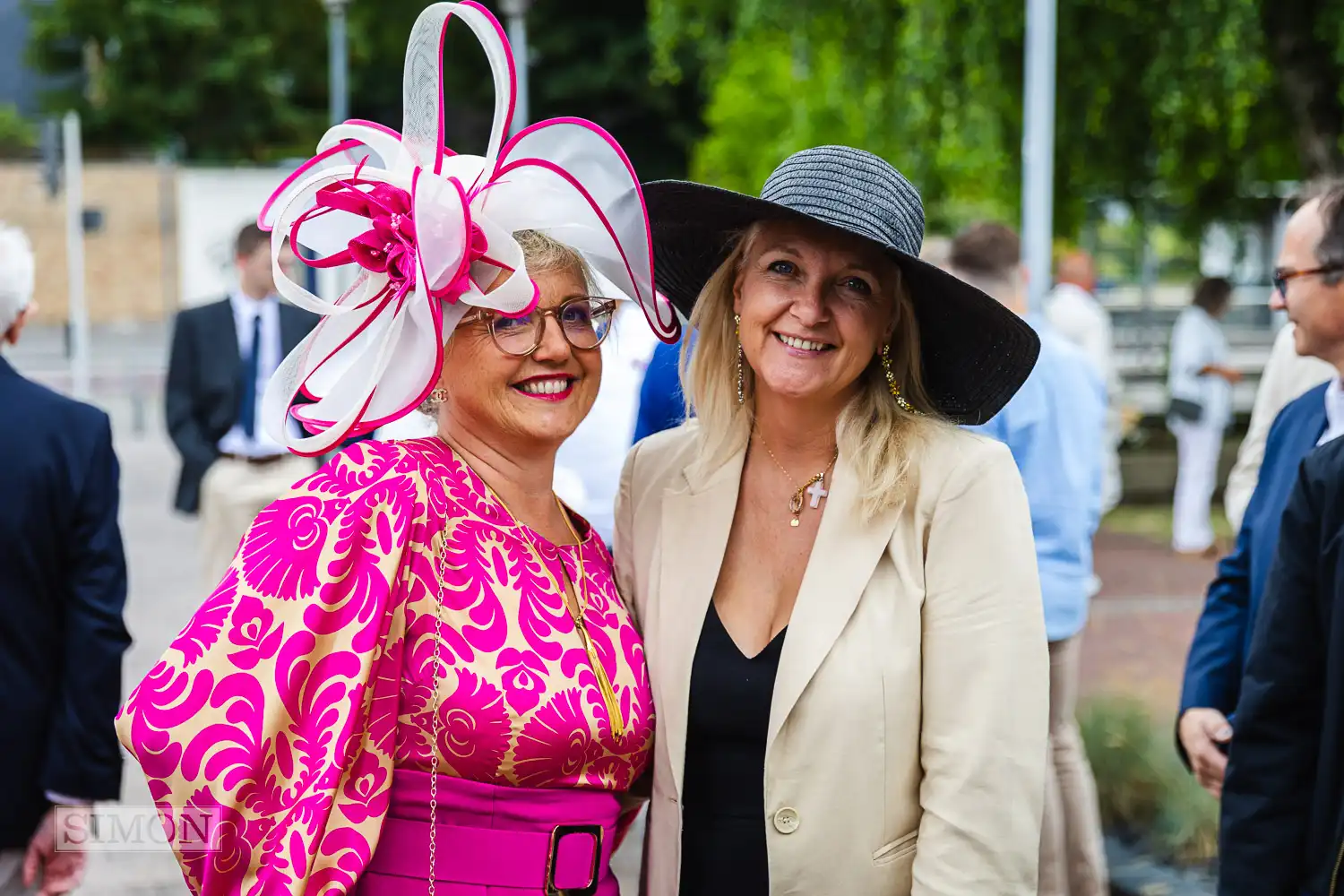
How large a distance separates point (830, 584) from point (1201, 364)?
10138 mm

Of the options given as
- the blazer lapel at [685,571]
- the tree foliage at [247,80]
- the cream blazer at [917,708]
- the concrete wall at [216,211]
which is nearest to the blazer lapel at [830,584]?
the cream blazer at [917,708]

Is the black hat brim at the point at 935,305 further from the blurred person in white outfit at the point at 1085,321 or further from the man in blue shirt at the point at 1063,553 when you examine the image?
the blurred person in white outfit at the point at 1085,321

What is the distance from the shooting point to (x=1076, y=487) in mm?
4926

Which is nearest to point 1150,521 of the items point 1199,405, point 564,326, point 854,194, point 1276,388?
point 1199,405

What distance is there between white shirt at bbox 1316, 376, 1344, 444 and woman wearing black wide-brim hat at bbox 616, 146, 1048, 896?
3.32 ft

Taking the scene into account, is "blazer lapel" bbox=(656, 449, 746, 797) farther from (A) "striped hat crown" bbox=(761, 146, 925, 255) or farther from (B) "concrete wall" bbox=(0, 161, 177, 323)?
(B) "concrete wall" bbox=(0, 161, 177, 323)

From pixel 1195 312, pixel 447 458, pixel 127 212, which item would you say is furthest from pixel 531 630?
pixel 127 212

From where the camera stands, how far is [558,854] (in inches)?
94.8

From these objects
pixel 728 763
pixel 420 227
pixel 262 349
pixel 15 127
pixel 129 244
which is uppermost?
pixel 15 127

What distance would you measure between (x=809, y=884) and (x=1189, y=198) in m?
12.7

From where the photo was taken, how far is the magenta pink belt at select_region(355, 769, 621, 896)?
231cm

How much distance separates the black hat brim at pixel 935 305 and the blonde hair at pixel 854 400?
40 mm

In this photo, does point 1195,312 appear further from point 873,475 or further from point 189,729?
point 189,729

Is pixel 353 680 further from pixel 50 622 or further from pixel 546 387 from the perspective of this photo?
pixel 50 622
